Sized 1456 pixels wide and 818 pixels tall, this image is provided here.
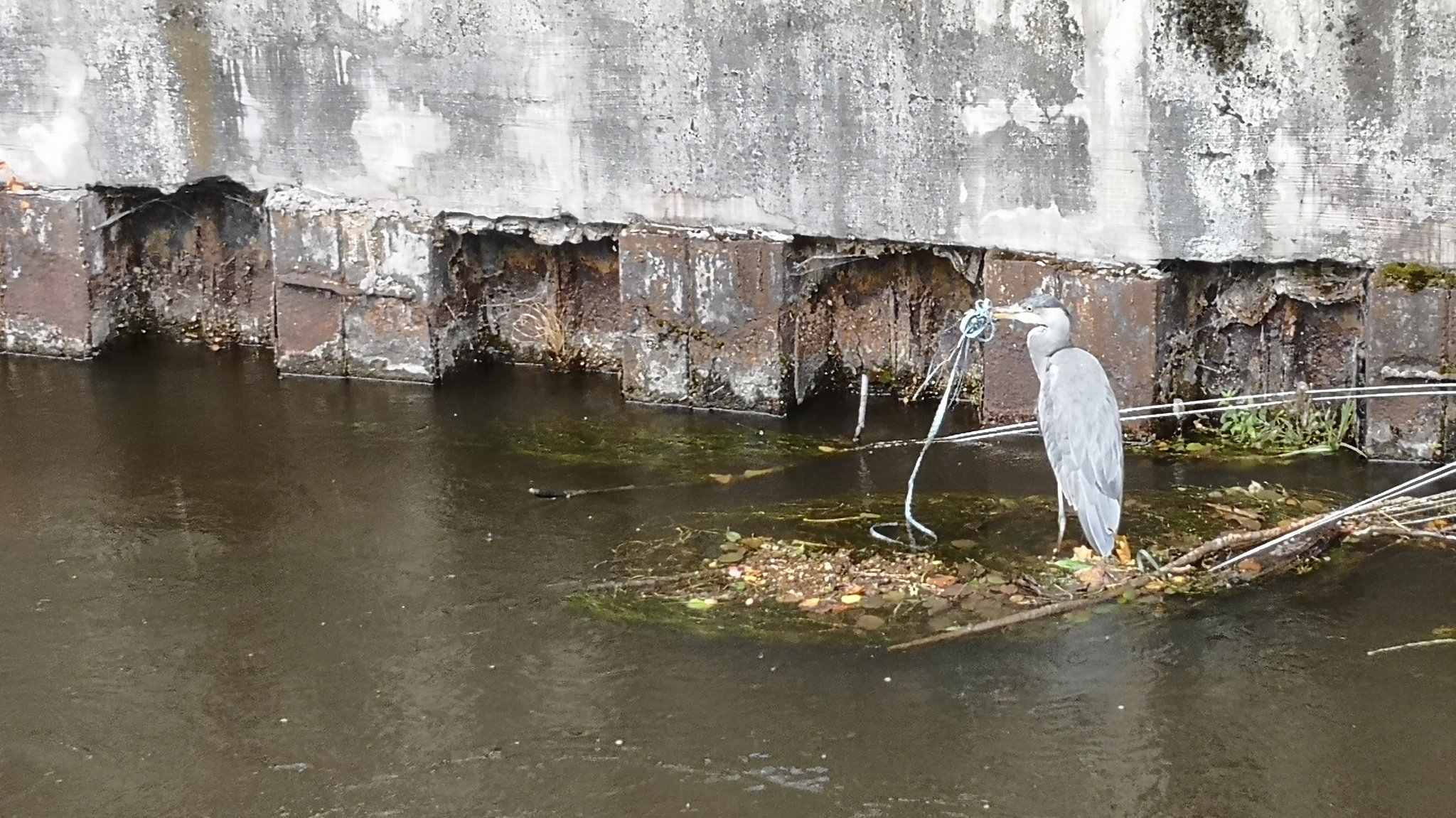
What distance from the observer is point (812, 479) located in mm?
5246

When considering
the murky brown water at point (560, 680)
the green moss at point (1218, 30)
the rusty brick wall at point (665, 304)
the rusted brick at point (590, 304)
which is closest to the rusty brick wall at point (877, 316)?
the rusty brick wall at point (665, 304)

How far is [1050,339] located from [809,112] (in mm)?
1196

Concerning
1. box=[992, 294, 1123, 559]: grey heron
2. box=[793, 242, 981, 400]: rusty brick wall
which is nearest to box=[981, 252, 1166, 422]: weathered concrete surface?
box=[793, 242, 981, 400]: rusty brick wall

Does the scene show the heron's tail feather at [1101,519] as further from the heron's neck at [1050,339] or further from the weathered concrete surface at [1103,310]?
the weathered concrete surface at [1103,310]

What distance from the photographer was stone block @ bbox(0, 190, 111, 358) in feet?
20.9

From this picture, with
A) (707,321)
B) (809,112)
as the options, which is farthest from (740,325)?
(809,112)

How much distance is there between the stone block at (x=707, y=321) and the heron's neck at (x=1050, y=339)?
1109mm

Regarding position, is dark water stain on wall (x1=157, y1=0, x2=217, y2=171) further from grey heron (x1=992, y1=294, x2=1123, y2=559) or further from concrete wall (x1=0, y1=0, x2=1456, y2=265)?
grey heron (x1=992, y1=294, x2=1123, y2=559)

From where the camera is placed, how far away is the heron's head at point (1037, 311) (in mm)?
4879

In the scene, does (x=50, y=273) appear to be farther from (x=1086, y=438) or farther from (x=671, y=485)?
(x=1086, y=438)

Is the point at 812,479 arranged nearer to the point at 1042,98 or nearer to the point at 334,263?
the point at 1042,98

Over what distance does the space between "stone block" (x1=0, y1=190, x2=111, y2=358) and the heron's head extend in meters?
3.64

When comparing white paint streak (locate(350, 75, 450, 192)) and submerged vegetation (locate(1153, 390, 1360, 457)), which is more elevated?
white paint streak (locate(350, 75, 450, 192))

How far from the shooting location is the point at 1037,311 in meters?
4.89
